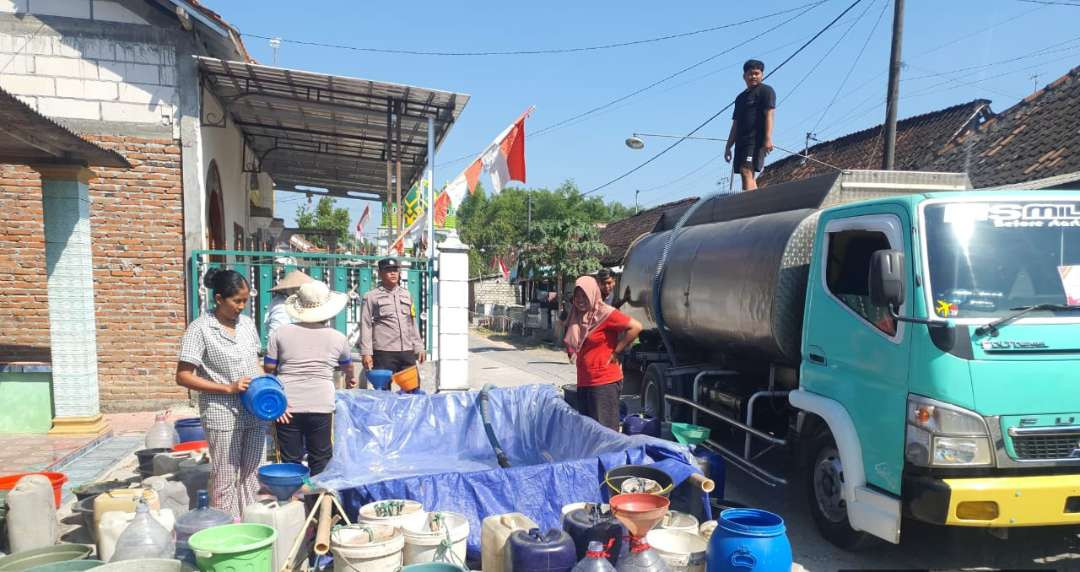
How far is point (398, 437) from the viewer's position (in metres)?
6.07

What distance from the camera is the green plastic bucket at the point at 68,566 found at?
2925mm

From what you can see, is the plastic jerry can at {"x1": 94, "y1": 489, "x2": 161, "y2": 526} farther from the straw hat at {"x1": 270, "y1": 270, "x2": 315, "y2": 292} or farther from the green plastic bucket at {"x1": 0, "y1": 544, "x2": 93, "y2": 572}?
the straw hat at {"x1": 270, "y1": 270, "x2": 315, "y2": 292}

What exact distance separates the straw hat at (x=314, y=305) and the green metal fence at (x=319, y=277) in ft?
12.2

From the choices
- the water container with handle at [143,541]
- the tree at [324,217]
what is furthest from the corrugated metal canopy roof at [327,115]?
the tree at [324,217]

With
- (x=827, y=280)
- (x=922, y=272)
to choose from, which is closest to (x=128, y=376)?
(x=827, y=280)

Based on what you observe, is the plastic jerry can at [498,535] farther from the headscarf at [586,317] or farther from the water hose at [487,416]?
the water hose at [487,416]

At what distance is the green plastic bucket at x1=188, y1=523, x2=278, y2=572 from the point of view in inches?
113

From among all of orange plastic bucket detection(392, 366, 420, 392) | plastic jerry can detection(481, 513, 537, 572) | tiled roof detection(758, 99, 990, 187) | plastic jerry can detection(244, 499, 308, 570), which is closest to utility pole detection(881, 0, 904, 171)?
tiled roof detection(758, 99, 990, 187)

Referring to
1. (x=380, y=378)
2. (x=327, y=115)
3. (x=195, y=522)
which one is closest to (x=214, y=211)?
(x=327, y=115)

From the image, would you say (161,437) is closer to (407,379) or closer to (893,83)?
(407,379)

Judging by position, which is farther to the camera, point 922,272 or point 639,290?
point 639,290

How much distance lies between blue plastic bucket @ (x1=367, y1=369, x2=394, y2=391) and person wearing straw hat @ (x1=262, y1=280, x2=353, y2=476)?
5.42 feet

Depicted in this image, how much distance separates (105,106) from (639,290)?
6.67 metres

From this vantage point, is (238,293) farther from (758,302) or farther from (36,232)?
(36,232)
